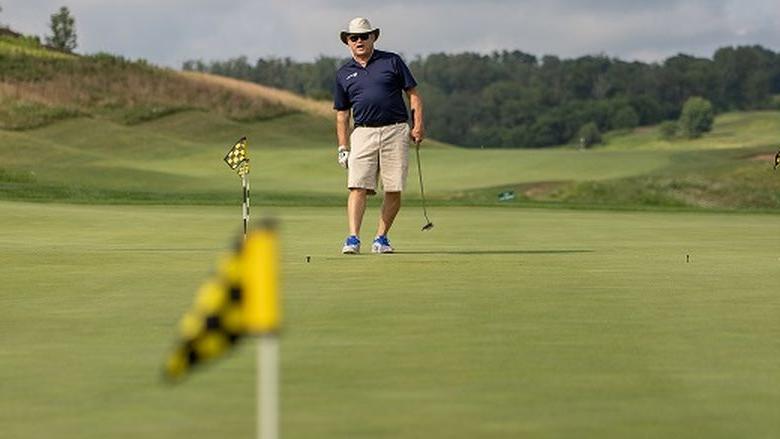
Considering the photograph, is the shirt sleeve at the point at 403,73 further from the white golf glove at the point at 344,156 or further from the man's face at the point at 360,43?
the white golf glove at the point at 344,156

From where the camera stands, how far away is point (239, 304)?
15.9 feet

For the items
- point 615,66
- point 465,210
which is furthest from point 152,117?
point 615,66

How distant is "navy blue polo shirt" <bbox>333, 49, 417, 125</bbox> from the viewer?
1689 centimetres

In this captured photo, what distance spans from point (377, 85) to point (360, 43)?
1.46 feet

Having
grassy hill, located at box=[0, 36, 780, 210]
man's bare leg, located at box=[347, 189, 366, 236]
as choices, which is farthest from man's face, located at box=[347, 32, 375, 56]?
grassy hill, located at box=[0, 36, 780, 210]

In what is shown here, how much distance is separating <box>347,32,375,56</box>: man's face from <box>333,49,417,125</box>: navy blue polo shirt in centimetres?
17

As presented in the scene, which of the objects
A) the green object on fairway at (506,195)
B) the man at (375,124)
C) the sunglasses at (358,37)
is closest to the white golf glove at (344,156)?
the man at (375,124)

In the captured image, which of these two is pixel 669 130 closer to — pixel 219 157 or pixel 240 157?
pixel 219 157

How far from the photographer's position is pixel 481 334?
9.42 metres

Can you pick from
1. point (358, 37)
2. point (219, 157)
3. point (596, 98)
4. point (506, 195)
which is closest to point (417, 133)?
point (358, 37)

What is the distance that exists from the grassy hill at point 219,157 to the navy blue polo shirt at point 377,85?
60.1 ft

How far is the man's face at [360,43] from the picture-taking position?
16641mm

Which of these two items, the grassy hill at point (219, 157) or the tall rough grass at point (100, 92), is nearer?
the grassy hill at point (219, 157)

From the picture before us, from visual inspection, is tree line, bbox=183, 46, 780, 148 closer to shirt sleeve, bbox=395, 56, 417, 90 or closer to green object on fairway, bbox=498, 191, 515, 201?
green object on fairway, bbox=498, 191, 515, 201
